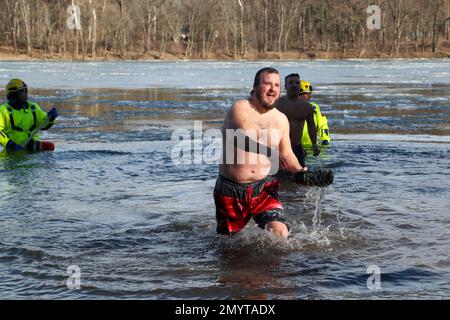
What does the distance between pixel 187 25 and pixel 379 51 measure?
24.5 metres

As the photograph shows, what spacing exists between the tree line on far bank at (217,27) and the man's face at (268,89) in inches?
2777

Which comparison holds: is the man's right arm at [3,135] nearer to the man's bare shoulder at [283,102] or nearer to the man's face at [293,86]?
the man's bare shoulder at [283,102]

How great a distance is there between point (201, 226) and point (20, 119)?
5.26 metres

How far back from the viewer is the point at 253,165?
627 centimetres

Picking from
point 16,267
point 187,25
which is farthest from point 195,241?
point 187,25

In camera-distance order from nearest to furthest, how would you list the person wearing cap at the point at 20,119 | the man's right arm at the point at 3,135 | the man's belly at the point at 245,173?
the man's belly at the point at 245,173 → the man's right arm at the point at 3,135 → the person wearing cap at the point at 20,119

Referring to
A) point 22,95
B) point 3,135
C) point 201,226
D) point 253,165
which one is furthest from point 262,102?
point 22,95

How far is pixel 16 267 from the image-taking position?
6.07 meters

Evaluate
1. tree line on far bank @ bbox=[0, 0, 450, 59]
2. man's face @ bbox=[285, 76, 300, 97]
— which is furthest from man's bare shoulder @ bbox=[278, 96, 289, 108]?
tree line on far bank @ bbox=[0, 0, 450, 59]

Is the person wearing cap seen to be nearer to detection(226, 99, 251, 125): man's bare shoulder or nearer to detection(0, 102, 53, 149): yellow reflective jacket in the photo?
detection(0, 102, 53, 149): yellow reflective jacket

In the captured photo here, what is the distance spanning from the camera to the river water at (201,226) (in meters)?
5.62

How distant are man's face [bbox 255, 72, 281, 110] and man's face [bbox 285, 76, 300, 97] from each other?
11.3ft

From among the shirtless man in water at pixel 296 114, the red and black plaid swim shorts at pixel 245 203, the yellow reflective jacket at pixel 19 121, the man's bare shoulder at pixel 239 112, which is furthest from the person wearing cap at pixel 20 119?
the man's bare shoulder at pixel 239 112
